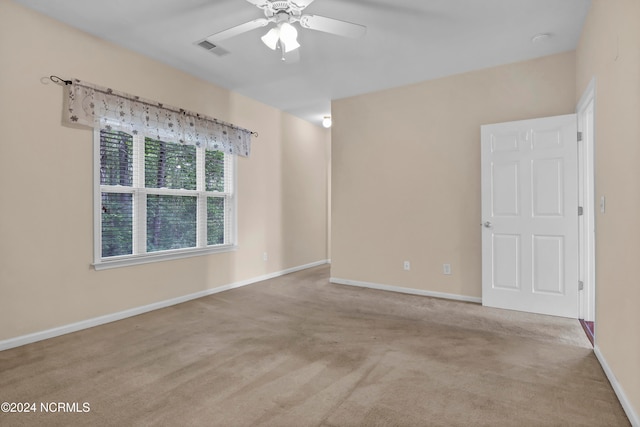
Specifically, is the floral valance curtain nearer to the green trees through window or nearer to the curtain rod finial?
the curtain rod finial

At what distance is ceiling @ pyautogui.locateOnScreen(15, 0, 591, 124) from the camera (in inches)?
107

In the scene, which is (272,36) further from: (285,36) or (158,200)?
(158,200)

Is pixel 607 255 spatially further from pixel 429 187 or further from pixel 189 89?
pixel 189 89

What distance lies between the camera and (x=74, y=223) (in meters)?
3.04

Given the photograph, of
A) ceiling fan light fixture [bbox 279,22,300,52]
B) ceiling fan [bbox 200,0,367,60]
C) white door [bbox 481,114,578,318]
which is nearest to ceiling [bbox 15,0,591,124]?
ceiling fan [bbox 200,0,367,60]

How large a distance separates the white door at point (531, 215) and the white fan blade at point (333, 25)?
6.67 ft

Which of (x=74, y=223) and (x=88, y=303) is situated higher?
(x=74, y=223)

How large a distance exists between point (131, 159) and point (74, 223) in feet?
2.76

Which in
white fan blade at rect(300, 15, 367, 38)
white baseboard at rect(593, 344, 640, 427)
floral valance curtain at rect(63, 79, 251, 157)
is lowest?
white baseboard at rect(593, 344, 640, 427)

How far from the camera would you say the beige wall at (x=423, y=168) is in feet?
12.3

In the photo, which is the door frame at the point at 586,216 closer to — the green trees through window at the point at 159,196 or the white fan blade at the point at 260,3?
the white fan blade at the point at 260,3

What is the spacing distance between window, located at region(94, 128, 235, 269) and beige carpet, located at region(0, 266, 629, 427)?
2.50ft

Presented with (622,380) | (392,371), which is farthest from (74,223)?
(622,380)

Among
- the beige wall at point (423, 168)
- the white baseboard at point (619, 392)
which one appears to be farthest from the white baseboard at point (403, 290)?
the white baseboard at point (619, 392)
